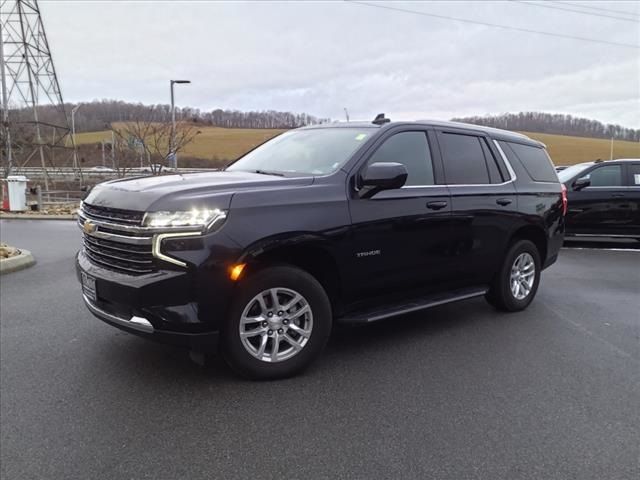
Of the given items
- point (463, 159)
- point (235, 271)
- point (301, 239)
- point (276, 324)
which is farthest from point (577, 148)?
point (235, 271)

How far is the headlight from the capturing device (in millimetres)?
3244

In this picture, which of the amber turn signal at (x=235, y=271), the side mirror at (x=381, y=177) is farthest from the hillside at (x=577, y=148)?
the amber turn signal at (x=235, y=271)

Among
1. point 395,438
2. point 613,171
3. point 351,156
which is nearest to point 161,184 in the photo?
point 351,156

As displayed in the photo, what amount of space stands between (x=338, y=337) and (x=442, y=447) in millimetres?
1942

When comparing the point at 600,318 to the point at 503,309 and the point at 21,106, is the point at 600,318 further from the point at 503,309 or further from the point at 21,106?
the point at 21,106

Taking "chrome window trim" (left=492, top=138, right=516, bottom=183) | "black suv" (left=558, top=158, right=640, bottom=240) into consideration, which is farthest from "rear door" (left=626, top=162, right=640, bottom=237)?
"chrome window trim" (left=492, top=138, right=516, bottom=183)

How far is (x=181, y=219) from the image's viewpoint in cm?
326

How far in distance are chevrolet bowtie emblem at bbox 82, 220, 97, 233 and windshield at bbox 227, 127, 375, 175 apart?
1.42m

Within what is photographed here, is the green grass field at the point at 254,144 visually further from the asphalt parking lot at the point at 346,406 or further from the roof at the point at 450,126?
the asphalt parking lot at the point at 346,406

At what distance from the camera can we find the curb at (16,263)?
7230 mm

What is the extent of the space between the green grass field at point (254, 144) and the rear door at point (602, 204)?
28667 mm

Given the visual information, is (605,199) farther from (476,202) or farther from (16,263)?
(16,263)

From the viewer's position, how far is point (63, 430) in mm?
3025

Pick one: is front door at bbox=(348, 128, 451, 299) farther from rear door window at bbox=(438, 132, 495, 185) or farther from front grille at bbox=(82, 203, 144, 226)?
front grille at bbox=(82, 203, 144, 226)
